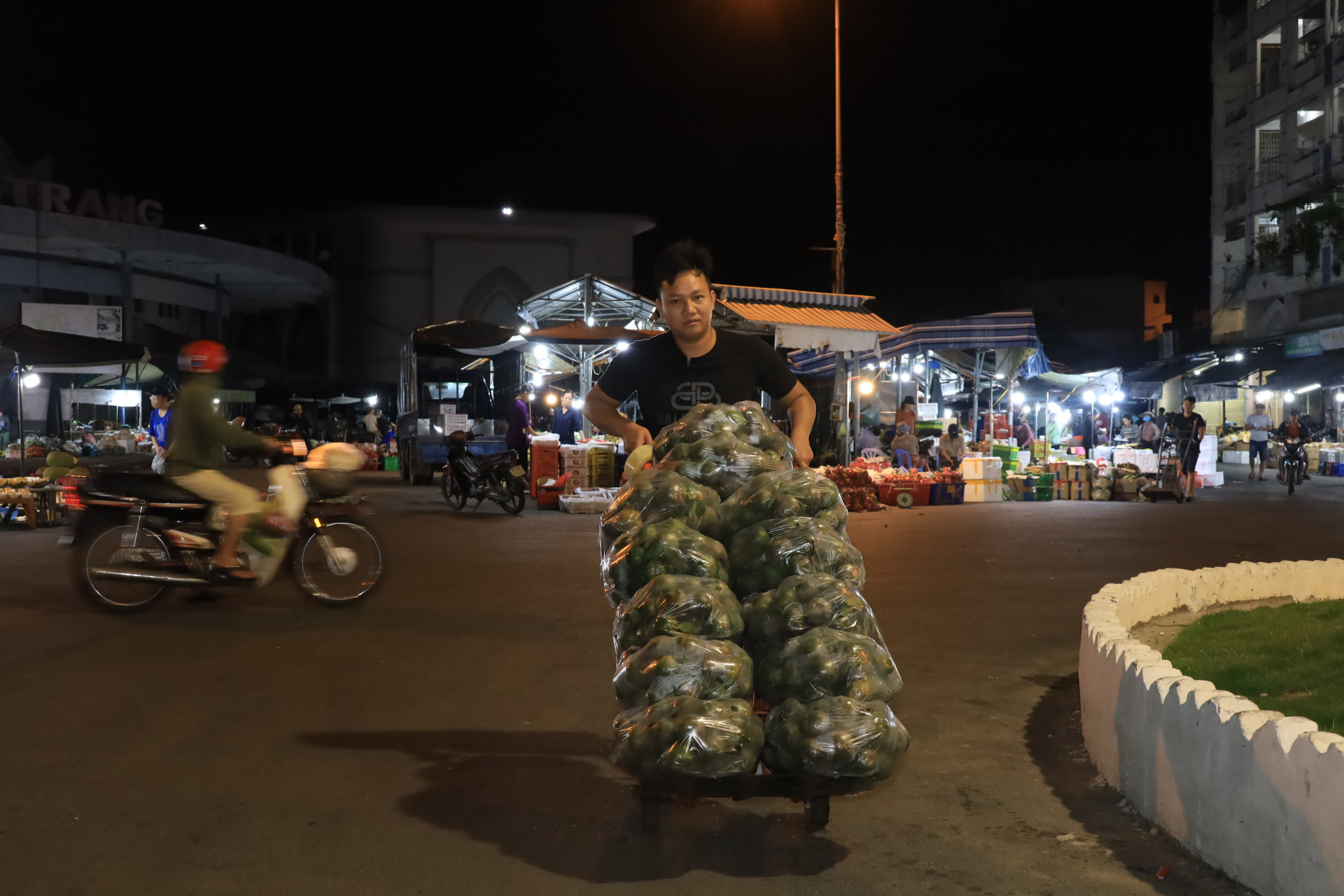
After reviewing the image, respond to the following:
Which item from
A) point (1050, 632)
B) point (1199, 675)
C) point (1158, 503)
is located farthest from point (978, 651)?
point (1158, 503)

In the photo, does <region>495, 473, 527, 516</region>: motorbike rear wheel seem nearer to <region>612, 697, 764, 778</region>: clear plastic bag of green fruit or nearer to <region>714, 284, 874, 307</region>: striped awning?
<region>714, 284, 874, 307</region>: striped awning

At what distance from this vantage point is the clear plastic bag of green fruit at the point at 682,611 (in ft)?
11.6

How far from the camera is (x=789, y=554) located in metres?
3.72

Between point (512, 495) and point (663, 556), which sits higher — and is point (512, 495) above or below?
below

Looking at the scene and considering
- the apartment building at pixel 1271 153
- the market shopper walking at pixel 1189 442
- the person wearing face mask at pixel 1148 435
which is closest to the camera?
the market shopper walking at pixel 1189 442

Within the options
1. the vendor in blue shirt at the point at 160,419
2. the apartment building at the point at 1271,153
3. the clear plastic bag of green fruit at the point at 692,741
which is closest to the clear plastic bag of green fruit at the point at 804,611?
the clear plastic bag of green fruit at the point at 692,741

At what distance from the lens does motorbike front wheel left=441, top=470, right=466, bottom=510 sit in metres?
16.4

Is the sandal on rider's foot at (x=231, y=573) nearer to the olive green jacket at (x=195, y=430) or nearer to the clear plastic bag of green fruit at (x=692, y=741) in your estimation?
the olive green jacket at (x=195, y=430)

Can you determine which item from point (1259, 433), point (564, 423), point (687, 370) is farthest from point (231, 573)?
point (1259, 433)

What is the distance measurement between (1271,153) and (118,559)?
47.4 meters

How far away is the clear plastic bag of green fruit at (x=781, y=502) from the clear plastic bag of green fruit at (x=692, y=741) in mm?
693

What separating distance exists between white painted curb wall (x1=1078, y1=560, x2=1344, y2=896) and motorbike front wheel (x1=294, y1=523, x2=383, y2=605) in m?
5.40

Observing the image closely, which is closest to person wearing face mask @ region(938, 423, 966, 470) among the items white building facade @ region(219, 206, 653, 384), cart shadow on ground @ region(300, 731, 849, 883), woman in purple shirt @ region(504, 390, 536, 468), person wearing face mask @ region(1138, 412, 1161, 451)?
woman in purple shirt @ region(504, 390, 536, 468)

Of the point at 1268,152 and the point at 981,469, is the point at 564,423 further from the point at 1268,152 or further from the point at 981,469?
the point at 1268,152
